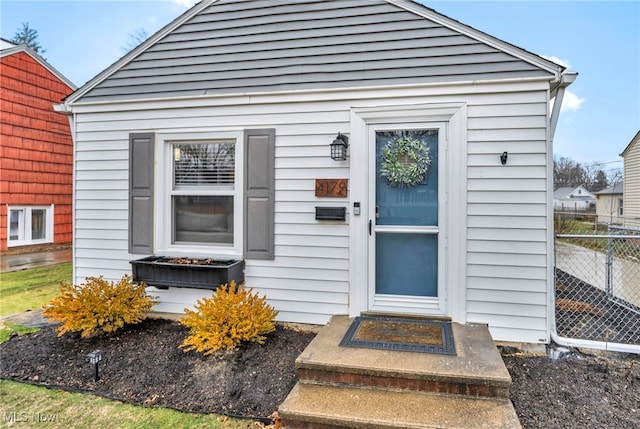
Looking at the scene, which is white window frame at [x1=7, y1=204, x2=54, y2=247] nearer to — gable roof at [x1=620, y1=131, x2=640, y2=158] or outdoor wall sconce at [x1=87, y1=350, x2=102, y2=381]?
outdoor wall sconce at [x1=87, y1=350, x2=102, y2=381]

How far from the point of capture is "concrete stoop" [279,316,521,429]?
2164 mm

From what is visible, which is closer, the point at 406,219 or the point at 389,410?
the point at 389,410

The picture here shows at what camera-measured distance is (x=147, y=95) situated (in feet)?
14.3

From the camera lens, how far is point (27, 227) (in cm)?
886

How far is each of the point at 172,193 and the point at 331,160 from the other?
203cm

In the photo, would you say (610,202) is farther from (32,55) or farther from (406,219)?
(32,55)

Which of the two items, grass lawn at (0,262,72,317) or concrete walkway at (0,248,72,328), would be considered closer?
grass lawn at (0,262,72,317)

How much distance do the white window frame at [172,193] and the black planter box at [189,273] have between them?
17 cm

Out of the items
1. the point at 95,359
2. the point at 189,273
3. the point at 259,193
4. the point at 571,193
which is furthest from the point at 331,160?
the point at 571,193

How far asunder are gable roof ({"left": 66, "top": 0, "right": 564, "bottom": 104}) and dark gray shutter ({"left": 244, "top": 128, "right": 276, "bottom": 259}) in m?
0.59

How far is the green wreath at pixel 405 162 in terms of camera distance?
142 inches

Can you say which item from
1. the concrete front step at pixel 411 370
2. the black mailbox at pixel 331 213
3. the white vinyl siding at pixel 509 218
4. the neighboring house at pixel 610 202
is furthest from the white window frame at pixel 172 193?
the neighboring house at pixel 610 202

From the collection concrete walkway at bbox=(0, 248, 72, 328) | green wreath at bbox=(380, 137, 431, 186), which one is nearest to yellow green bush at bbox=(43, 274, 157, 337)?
concrete walkway at bbox=(0, 248, 72, 328)

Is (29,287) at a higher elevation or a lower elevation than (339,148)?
lower
